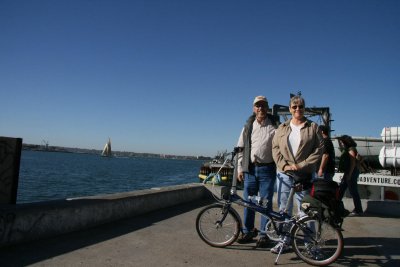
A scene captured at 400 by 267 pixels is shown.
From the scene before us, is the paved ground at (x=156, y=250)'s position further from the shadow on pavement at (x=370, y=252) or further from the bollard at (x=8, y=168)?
the bollard at (x=8, y=168)

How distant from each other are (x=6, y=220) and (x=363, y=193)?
1098 centimetres

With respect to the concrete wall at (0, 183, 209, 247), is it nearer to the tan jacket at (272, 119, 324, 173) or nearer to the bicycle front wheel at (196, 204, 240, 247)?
the bicycle front wheel at (196, 204, 240, 247)

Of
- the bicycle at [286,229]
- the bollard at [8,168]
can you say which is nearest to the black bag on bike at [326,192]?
the bicycle at [286,229]

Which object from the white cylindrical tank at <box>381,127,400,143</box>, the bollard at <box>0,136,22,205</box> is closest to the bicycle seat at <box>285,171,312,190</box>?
the bollard at <box>0,136,22,205</box>

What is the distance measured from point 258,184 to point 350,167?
371 centimetres

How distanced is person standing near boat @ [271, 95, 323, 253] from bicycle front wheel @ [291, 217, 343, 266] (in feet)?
0.64

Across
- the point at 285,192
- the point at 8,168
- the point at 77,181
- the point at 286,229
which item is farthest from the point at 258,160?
the point at 77,181

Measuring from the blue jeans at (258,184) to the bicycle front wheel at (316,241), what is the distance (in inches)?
26.4


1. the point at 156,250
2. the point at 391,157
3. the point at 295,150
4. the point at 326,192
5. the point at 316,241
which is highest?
the point at 391,157

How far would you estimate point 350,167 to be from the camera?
791cm

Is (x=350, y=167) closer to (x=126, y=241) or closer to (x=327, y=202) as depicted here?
(x=327, y=202)

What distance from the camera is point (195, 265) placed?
409cm

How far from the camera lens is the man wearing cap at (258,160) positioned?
16.8 feet

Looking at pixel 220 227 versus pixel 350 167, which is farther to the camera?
pixel 350 167
